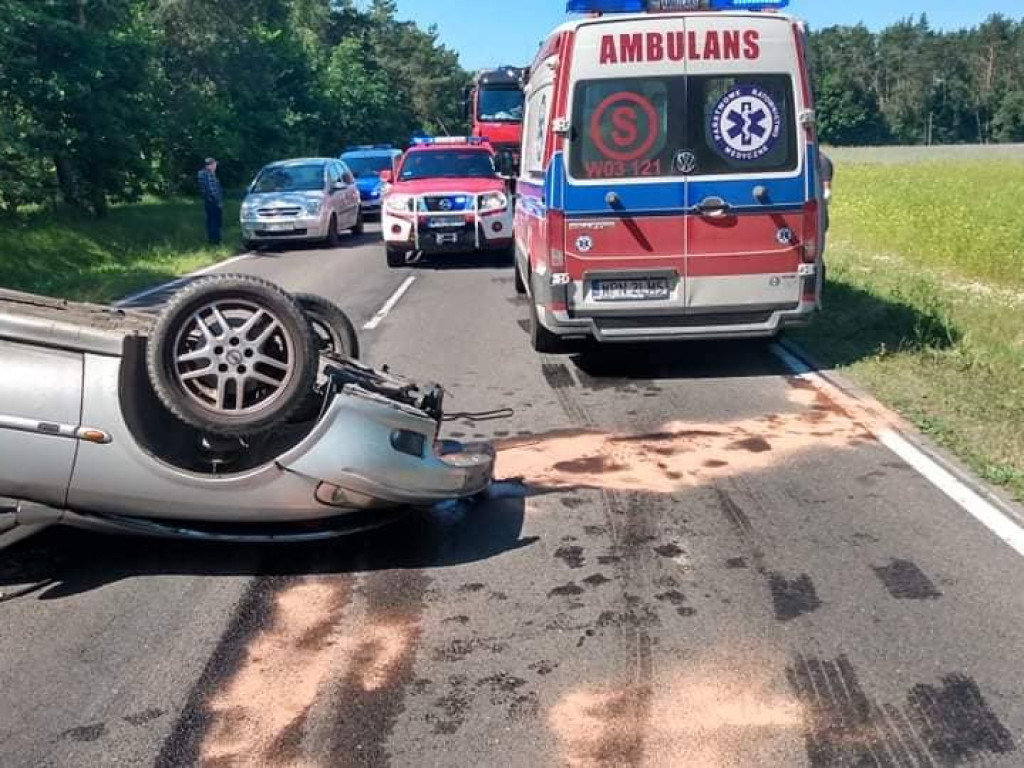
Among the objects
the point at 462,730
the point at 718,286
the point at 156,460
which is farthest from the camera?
the point at 718,286

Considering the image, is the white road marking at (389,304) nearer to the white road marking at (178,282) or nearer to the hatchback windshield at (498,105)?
the white road marking at (178,282)

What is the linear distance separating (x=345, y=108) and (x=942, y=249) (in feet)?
143

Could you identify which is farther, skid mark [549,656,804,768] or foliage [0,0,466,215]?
foliage [0,0,466,215]

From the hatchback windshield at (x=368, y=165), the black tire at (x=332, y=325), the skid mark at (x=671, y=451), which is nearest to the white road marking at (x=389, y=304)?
the skid mark at (x=671, y=451)

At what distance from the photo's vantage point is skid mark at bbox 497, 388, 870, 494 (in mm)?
6047

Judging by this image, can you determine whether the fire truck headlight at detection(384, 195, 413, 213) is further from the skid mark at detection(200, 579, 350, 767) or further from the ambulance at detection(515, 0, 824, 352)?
the skid mark at detection(200, 579, 350, 767)

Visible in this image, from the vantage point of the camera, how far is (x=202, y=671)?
3.91 meters

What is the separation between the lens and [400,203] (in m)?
17.0

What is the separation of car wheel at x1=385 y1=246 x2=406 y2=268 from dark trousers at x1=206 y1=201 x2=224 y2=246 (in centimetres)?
519

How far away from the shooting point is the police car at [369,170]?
2966 cm

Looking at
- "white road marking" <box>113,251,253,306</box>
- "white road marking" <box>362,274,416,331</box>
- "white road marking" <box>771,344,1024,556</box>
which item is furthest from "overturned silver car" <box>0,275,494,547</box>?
"white road marking" <box>113,251,253,306</box>

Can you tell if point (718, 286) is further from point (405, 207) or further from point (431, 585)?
point (405, 207)

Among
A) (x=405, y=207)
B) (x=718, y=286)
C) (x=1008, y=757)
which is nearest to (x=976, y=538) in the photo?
(x=1008, y=757)

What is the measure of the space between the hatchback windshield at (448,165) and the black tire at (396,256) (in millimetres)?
1380
